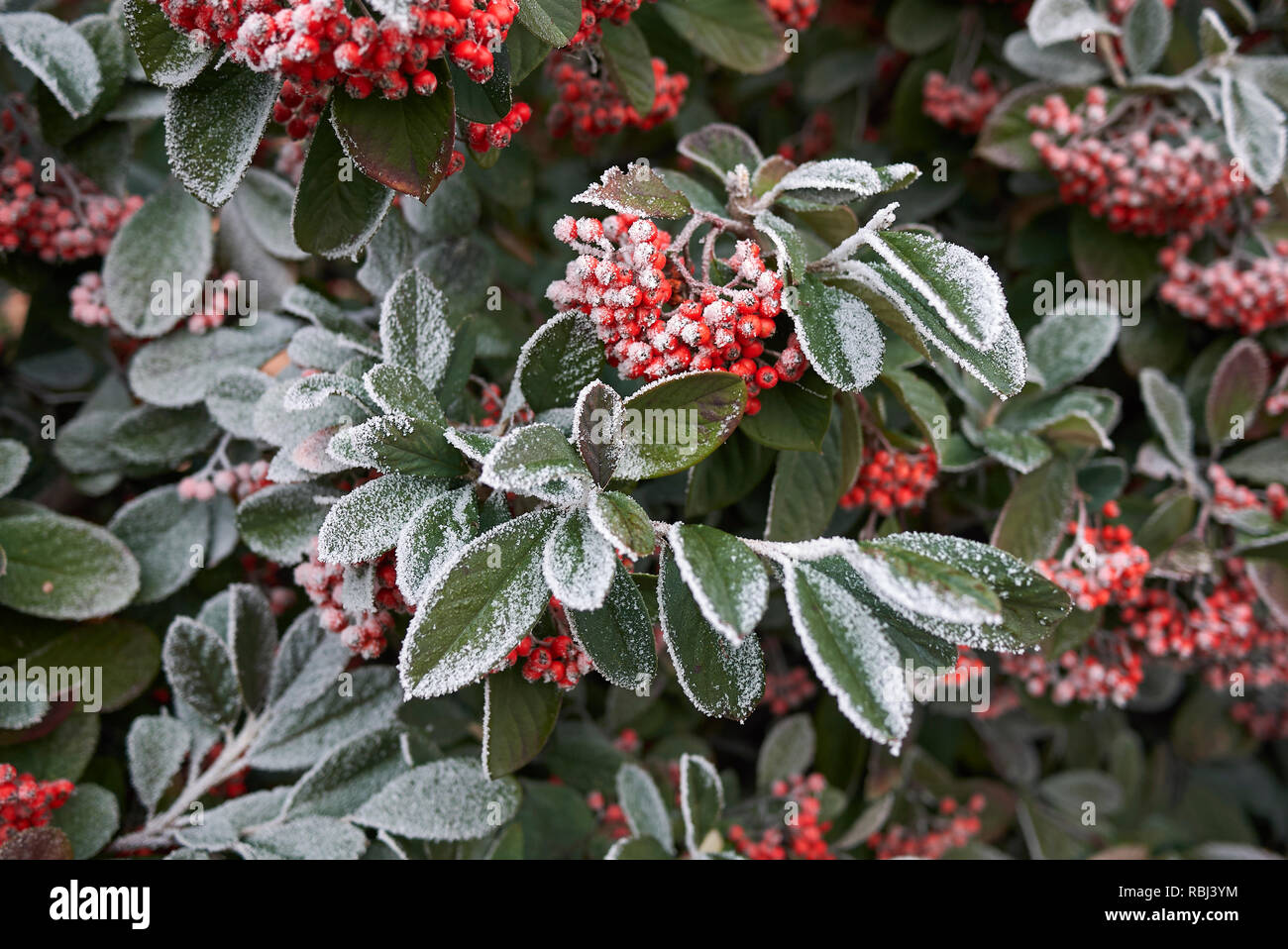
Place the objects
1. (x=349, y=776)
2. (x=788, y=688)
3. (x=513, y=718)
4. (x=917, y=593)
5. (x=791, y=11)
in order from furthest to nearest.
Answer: (x=788, y=688) < (x=791, y=11) < (x=349, y=776) < (x=513, y=718) < (x=917, y=593)

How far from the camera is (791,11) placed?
1513mm

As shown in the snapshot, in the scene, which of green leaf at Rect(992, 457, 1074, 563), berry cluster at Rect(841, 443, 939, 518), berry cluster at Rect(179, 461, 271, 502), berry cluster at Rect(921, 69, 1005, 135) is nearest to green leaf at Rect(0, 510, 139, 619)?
berry cluster at Rect(179, 461, 271, 502)

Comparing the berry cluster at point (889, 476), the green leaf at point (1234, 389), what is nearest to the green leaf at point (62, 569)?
the berry cluster at point (889, 476)

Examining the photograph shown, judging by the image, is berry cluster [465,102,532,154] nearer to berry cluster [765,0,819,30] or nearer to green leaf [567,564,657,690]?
green leaf [567,564,657,690]

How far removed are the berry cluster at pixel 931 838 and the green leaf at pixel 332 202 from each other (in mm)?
1395

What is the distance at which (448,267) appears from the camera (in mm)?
1397

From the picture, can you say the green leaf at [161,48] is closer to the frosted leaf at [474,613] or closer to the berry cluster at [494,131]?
the berry cluster at [494,131]

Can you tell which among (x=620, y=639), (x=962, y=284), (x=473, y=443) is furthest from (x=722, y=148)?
(x=620, y=639)

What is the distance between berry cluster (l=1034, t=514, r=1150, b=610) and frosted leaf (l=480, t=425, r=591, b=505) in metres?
0.75

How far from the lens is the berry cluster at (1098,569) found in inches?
51.3

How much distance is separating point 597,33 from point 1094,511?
1.08 meters

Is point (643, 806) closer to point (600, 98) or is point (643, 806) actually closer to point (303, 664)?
point (303, 664)

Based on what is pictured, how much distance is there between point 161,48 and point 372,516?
552mm
